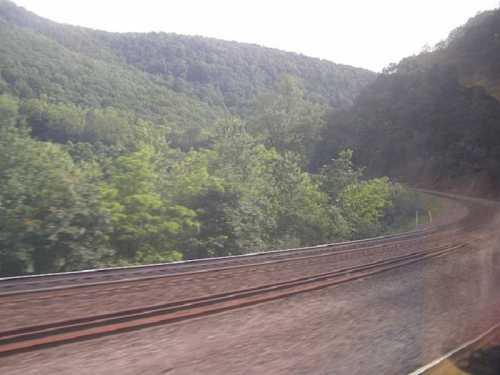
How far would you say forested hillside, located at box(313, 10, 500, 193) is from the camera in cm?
4766

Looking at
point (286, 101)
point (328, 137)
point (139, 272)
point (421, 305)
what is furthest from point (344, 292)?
point (328, 137)

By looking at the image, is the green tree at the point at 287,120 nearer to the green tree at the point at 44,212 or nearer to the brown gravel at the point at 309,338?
the green tree at the point at 44,212

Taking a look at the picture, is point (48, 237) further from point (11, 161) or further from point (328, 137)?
point (328, 137)

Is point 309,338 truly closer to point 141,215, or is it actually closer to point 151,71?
point 141,215

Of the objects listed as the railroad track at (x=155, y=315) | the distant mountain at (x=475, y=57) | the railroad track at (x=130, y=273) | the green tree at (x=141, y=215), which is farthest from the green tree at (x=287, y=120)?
the railroad track at (x=155, y=315)

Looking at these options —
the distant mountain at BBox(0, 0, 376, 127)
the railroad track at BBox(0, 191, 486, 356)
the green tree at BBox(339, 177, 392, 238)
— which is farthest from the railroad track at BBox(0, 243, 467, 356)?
the distant mountain at BBox(0, 0, 376, 127)

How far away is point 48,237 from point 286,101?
5193cm

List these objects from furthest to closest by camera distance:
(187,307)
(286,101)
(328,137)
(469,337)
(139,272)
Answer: (328,137) → (286,101) → (139,272) → (187,307) → (469,337)

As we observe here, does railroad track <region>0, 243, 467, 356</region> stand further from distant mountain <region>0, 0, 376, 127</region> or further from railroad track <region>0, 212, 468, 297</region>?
distant mountain <region>0, 0, 376, 127</region>

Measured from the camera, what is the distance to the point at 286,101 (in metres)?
62.2

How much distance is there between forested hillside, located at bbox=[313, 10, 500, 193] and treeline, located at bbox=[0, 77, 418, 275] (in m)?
17.2

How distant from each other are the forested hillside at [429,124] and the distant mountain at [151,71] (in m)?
15.7

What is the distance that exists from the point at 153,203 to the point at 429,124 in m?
48.2

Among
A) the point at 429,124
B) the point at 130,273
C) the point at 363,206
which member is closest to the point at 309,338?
the point at 130,273
